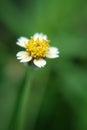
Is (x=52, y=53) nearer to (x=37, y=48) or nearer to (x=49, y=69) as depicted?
(x=37, y=48)

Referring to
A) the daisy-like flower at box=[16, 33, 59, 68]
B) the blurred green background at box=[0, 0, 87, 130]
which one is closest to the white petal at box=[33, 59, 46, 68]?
the daisy-like flower at box=[16, 33, 59, 68]

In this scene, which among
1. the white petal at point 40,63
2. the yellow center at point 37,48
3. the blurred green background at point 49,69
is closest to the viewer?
the white petal at point 40,63

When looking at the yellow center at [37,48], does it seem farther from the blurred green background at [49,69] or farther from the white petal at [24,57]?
the blurred green background at [49,69]

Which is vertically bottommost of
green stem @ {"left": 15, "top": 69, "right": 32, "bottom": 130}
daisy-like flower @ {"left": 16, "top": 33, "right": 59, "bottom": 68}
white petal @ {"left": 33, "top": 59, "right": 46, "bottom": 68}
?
green stem @ {"left": 15, "top": 69, "right": 32, "bottom": 130}

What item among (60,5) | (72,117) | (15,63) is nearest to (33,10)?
(60,5)

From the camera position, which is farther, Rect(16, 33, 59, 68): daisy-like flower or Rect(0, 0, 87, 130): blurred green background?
Rect(0, 0, 87, 130): blurred green background

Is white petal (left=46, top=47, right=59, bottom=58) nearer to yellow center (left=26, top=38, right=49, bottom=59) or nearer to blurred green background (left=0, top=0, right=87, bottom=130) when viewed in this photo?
yellow center (left=26, top=38, right=49, bottom=59)

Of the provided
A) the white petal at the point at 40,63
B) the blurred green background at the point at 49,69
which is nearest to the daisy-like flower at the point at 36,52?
the white petal at the point at 40,63
